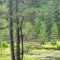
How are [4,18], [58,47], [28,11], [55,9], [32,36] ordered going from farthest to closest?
1. [32,36]
2. [55,9]
3. [58,47]
4. [4,18]
5. [28,11]

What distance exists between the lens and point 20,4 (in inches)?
609

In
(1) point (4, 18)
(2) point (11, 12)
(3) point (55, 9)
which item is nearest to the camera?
(2) point (11, 12)

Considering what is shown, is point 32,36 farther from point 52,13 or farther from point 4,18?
point 4,18

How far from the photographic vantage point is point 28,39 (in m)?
55.5

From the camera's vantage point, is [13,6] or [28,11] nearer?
[28,11]

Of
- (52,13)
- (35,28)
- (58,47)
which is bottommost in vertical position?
(58,47)

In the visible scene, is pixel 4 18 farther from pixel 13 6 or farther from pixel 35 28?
pixel 35 28

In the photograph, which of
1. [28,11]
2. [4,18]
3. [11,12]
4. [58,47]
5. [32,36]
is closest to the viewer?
[28,11]

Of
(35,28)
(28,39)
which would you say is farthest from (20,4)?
(28,39)

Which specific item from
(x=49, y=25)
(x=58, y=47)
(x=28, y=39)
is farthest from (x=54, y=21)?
(x=58, y=47)

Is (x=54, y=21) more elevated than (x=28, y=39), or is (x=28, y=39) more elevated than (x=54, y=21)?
(x=54, y=21)

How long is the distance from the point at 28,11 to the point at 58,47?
30488 mm

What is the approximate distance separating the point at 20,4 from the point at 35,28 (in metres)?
36.8

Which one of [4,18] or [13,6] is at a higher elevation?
[13,6]
